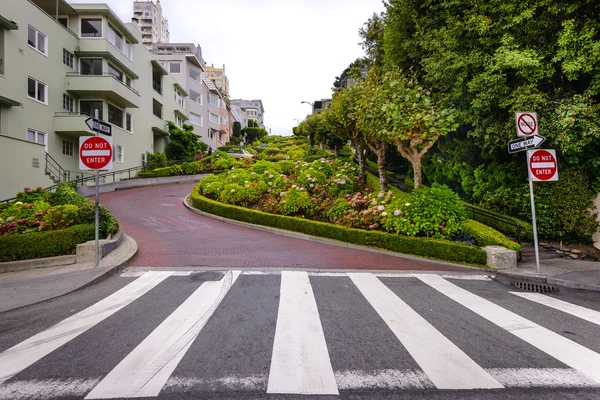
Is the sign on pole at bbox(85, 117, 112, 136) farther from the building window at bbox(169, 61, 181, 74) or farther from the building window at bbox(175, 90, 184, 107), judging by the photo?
the building window at bbox(169, 61, 181, 74)

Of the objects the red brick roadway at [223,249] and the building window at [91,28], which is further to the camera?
the building window at [91,28]

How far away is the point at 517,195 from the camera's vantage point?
11156mm

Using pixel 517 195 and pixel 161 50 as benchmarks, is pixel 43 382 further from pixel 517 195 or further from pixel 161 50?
pixel 161 50

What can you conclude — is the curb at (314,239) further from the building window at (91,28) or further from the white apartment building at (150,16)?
the white apartment building at (150,16)

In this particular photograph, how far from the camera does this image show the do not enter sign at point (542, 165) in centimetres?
773

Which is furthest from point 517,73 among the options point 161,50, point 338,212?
point 161,50

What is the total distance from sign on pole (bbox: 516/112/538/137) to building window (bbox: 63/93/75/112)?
26.3m

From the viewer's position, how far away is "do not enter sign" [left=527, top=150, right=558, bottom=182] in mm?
7730

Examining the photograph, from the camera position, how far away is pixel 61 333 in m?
3.87

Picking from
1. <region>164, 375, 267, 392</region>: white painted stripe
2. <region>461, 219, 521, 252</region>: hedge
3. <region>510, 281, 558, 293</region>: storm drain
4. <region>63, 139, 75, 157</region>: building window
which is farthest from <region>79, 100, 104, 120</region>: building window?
<region>510, 281, 558, 293</region>: storm drain

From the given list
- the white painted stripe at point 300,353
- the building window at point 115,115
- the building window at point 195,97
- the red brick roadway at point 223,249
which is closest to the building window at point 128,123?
the building window at point 115,115

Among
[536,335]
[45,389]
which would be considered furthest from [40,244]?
[536,335]

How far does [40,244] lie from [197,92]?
1614 inches

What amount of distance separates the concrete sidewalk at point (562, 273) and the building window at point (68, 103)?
1064 inches
